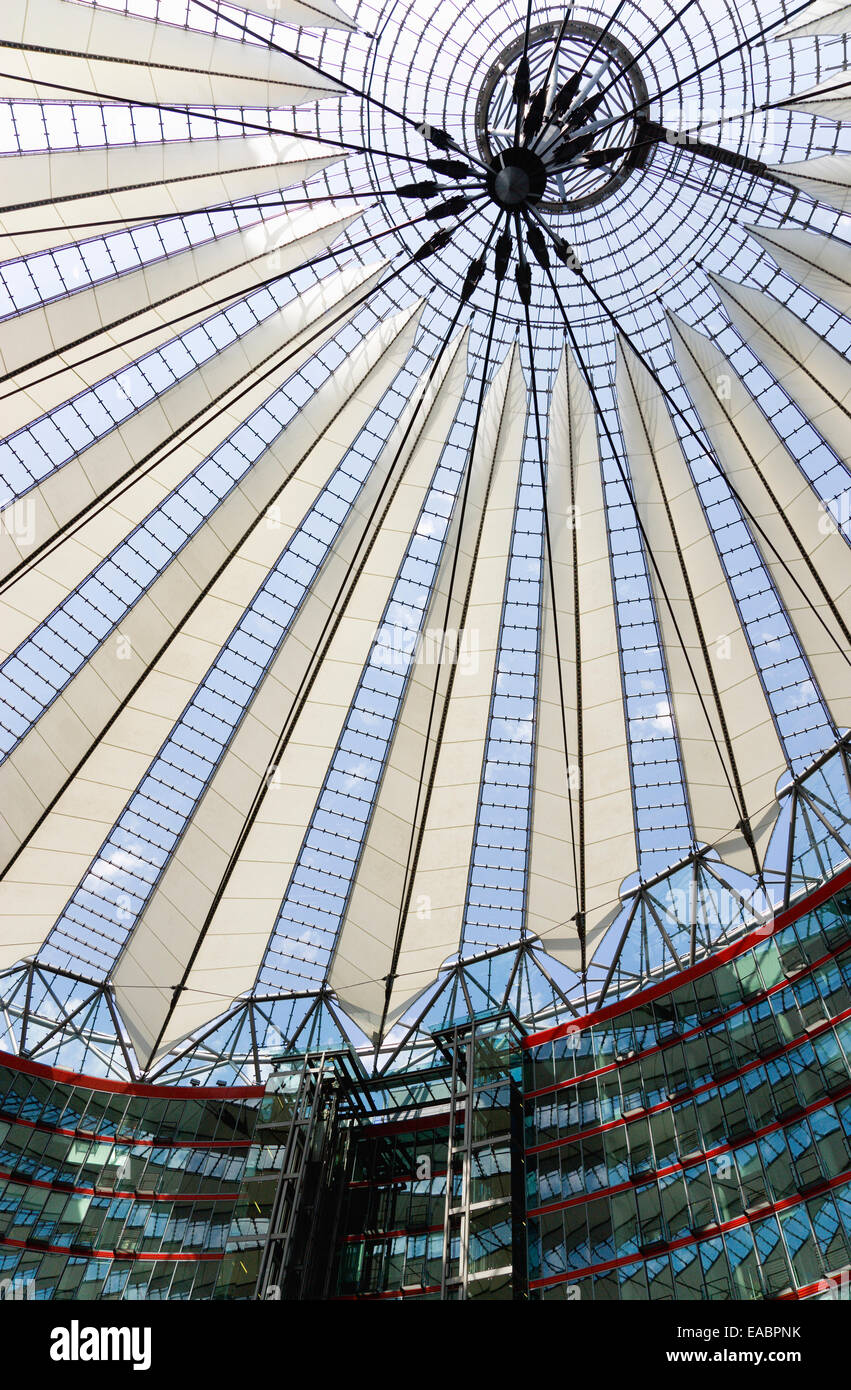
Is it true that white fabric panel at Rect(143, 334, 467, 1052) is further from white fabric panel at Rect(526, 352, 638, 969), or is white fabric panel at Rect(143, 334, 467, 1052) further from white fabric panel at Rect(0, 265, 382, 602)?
white fabric panel at Rect(0, 265, 382, 602)

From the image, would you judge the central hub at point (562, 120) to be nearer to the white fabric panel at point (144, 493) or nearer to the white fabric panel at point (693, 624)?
the white fabric panel at point (693, 624)

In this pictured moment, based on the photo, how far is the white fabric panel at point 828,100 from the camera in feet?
83.1

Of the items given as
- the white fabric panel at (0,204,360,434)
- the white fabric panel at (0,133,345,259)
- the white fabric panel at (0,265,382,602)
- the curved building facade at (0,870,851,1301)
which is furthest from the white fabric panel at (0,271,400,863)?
the curved building facade at (0,870,851,1301)

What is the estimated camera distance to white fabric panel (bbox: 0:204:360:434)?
27547 mm

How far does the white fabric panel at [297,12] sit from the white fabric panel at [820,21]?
32.1 ft

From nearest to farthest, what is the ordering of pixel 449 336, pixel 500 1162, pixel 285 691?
pixel 449 336, pixel 285 691, pixel 500 1162

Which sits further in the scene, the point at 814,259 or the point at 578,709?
the point at 578,709

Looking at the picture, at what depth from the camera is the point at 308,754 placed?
111 ft

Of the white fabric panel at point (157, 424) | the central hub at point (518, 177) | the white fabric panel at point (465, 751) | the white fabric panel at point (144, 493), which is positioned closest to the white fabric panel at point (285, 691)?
the white fabric panel at point (465, 751)

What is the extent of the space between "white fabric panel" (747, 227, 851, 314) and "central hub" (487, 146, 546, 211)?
24.3ft

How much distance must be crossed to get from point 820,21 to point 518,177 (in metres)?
7.44

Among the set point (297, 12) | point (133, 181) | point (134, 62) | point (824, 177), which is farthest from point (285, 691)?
point (824, 177)

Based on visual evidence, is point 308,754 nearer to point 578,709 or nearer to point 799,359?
point 578,709

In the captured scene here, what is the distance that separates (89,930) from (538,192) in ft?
79.3
